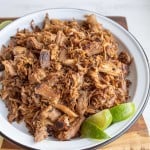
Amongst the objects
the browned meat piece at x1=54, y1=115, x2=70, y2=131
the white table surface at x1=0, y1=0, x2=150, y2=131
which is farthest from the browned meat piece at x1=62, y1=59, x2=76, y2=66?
the white table surface at x1=0, y1=0, x2=150, y2=131

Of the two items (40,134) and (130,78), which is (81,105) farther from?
(130,78)

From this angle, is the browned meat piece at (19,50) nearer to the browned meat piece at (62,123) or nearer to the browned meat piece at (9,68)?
the browned meat piece at (9,68)

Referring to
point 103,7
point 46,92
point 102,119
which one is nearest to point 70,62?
point 46,92

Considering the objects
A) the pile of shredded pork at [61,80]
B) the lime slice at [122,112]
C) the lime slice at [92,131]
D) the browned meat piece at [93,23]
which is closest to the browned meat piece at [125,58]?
the pile of shredded pork at [61,80]

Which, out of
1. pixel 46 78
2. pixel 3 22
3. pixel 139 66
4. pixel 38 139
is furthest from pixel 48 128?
pixel 3 22

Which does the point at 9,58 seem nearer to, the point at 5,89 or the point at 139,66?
the point at 5,89

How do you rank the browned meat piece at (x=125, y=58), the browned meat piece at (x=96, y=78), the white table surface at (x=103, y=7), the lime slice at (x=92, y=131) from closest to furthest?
the lime slice at (x=92, y=131)
the browned meat piece at (x=96, y=78)
the browned meat piece at (x=125, y=58)
the white table surface at (x=103, y=7)
